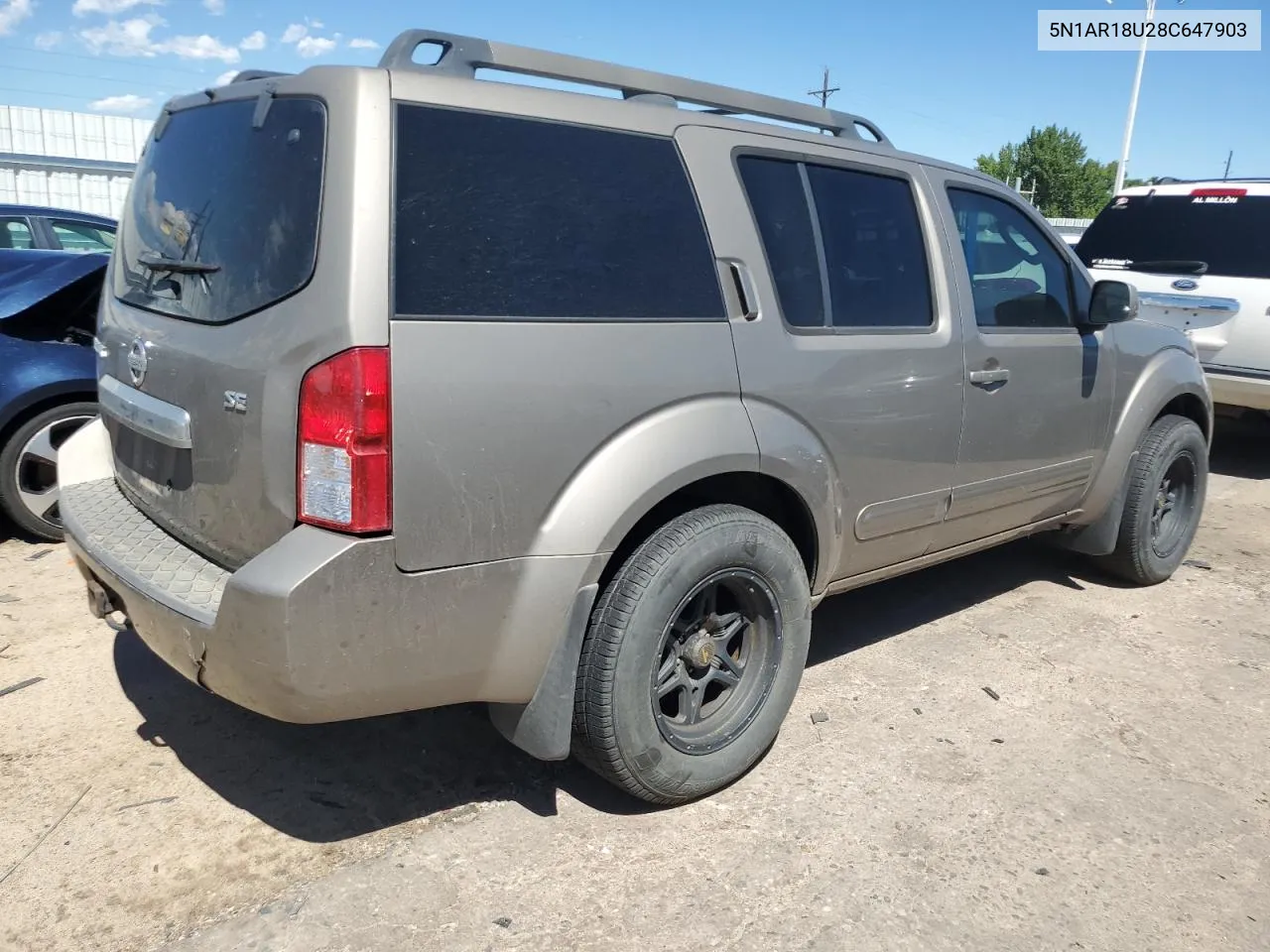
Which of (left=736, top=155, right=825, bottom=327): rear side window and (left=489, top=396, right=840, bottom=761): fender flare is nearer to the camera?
(left=489, top=396, right=840, bottom=761): fender flare

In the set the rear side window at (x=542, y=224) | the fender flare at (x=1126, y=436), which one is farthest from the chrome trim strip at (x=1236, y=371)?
Answer: the rear side window at (x=542, y=224)

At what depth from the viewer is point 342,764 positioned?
3.05 m

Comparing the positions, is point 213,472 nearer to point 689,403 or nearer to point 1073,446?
point 689,403

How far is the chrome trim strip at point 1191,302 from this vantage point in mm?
6707

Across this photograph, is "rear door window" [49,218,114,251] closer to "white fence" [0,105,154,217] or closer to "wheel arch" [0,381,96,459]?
"wheel arch" [0,381,96,459]

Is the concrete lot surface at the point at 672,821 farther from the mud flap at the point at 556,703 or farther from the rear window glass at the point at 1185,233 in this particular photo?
the rear window glass at the point at 1185,233

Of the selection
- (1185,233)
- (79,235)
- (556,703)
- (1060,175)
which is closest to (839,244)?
(556,703)

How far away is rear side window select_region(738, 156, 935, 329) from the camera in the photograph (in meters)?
2.96

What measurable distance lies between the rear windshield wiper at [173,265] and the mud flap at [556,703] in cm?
124

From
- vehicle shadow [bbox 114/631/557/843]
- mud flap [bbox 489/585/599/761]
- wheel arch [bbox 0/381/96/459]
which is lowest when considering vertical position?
vehicle shadow [bbox 114/631/557/843]

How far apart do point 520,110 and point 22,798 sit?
2.37 m

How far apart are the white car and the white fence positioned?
19.1m

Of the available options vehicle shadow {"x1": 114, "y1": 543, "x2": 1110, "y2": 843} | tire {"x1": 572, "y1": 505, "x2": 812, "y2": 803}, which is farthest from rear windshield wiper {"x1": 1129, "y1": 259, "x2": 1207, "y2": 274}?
vehicle shadow {"x1": 114, "y1": 543, "x2": 1110, "y2": 843}

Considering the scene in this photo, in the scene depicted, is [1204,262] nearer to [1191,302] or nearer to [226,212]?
[1191,302]
